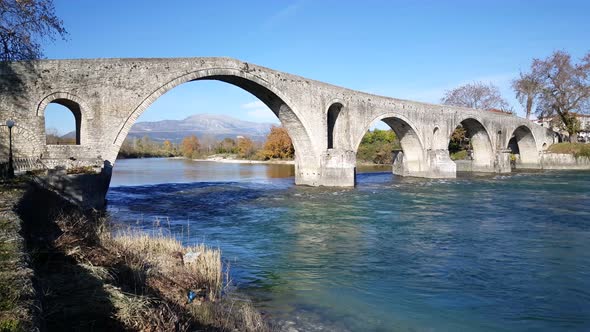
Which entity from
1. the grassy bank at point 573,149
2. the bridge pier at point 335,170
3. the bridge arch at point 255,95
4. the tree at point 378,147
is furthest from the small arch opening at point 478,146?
the bridge arch at point 255,95

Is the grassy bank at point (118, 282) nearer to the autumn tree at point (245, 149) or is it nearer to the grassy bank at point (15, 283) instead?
the grassy bank at point (15, 283)

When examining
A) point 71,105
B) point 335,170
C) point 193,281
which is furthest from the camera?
point 335,170

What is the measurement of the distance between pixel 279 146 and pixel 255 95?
44753 millimetres

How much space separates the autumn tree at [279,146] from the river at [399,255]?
4685cm

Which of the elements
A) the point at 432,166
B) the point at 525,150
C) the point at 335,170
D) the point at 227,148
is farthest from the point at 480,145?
the point at 227,148

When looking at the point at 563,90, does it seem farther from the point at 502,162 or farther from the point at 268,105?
the point at 268,105

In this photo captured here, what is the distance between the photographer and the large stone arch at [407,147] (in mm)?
38781

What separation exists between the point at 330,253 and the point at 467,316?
5.04m

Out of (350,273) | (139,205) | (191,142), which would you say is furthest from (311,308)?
(191,142)

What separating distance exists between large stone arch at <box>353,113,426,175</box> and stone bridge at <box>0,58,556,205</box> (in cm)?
9

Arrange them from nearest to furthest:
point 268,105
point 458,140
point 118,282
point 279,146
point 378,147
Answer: point 118,282, point 268,105, point 458,140, point 378,147, point 279,146

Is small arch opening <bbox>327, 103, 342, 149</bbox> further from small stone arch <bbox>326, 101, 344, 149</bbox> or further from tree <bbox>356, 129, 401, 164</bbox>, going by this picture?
tree <bbox>356, 129, 401, 164</bbox>

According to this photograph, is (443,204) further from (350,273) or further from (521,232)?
(350,273)

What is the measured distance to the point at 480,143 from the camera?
49281 millimetres
